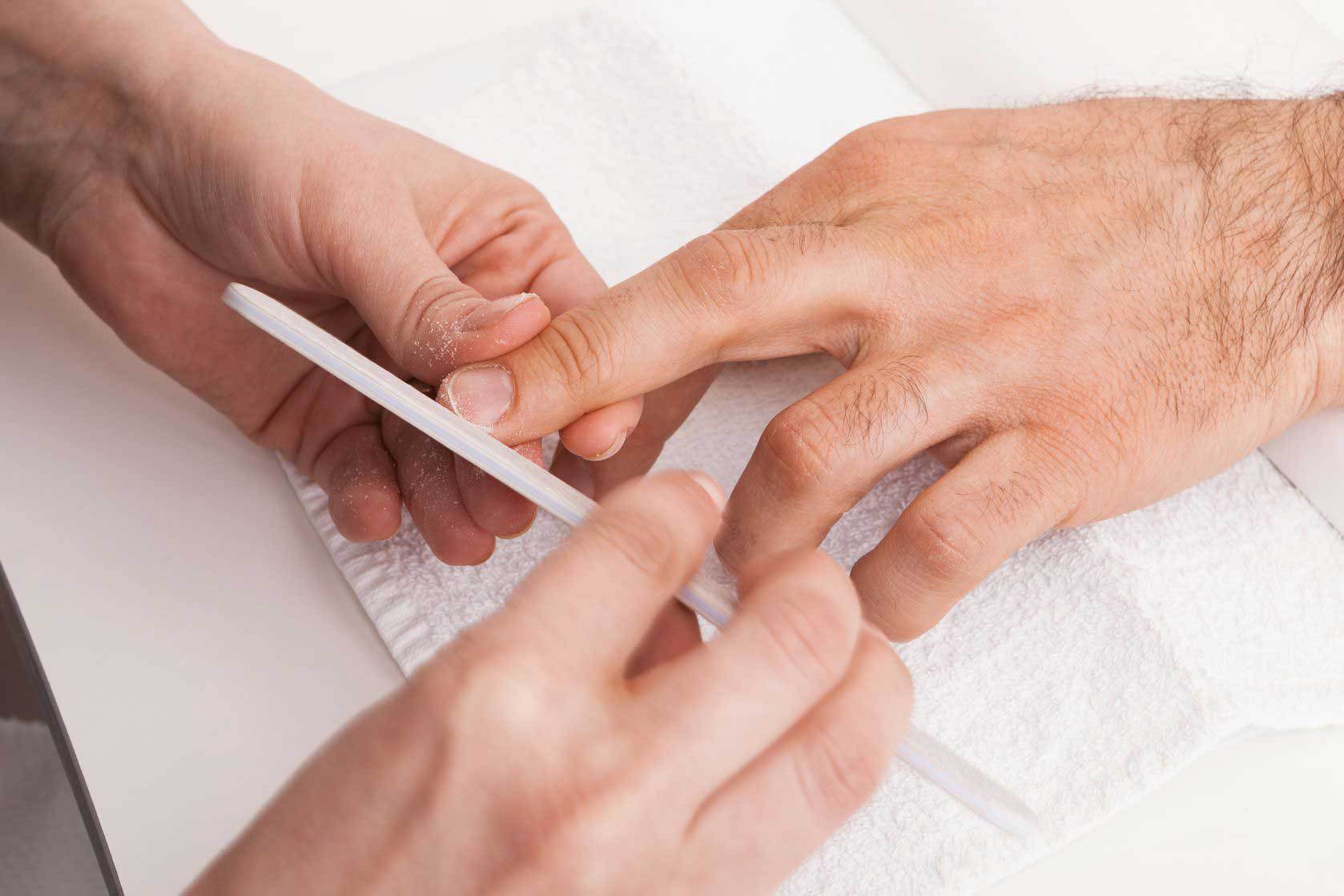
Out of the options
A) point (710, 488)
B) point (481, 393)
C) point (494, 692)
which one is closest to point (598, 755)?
point (494, 692)

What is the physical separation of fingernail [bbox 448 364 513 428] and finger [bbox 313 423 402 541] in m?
0.12

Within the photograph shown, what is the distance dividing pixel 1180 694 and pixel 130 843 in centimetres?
59

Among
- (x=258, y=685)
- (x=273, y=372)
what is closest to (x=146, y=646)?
(x=258, y=685)

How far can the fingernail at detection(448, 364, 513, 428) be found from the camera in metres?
0.57

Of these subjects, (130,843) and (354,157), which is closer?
(130,843)

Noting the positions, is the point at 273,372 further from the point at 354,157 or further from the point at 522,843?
the point at 522,843

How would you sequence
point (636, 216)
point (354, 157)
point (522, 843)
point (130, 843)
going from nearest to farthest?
point (522, 843) < point (130, 843) < point (354, 157) < point (636, 216)

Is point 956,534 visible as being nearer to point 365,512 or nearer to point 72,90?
point 365,512

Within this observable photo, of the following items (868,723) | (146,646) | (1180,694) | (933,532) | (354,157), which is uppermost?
(354,157)

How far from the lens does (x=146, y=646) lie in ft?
2.06

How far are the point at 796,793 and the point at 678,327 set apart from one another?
0.31 m

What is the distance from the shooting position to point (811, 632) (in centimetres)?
37

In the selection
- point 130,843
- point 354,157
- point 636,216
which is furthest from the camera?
point 636,216

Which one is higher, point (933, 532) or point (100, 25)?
point (100, 25)
